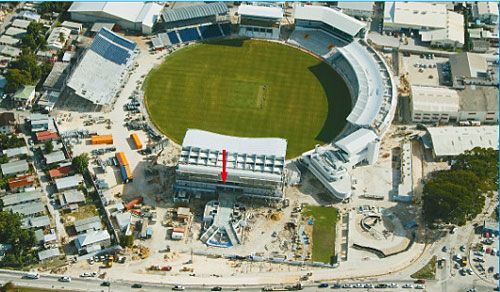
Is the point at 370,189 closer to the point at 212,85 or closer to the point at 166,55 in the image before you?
the point at 212,85

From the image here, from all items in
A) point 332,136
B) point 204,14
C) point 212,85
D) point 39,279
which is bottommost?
point 39,279

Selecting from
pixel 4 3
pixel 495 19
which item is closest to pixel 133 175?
pixel 4 3

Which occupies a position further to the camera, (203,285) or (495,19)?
(495,19)

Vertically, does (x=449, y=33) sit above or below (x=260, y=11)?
below

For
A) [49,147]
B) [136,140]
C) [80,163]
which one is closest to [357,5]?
[136,140]

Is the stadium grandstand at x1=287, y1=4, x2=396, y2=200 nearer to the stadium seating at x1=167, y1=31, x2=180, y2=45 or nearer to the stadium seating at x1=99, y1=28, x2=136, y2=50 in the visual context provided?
the stadium seating at x1=167, y1=31, x2=180, y2=45

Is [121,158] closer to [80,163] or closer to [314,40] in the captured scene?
[80,163]
